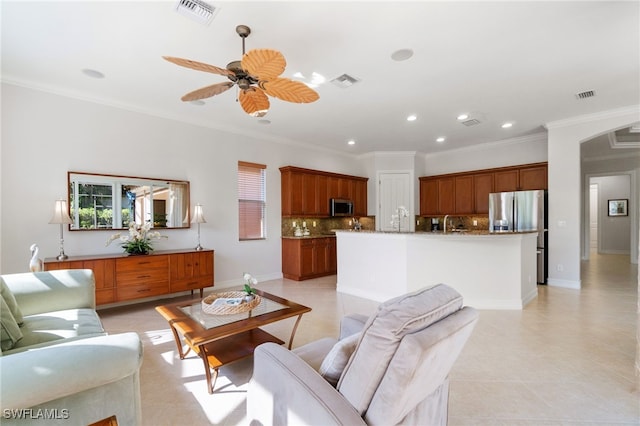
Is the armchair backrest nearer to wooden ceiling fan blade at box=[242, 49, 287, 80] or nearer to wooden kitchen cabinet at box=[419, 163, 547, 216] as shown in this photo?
wooden ceiling fan blade at box=[242, 49, 287, 80]

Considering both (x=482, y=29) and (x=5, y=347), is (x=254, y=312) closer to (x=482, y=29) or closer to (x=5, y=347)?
(x=5, y=347)

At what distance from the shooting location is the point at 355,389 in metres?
1.10

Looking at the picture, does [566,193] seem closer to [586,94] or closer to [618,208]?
[586,94]

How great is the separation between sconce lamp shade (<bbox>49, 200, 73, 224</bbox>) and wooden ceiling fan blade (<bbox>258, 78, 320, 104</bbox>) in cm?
301

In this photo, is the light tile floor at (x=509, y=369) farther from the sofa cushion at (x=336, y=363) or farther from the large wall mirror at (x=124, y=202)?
the large wall mirror at (x=124, y=202)

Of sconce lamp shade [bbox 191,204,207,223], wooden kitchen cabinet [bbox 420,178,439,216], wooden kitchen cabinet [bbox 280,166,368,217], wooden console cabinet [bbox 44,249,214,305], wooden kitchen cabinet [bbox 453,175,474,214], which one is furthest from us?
wooden kitchen cabinet [bbox 420,178,439,216]

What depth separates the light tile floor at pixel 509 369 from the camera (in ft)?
6.12

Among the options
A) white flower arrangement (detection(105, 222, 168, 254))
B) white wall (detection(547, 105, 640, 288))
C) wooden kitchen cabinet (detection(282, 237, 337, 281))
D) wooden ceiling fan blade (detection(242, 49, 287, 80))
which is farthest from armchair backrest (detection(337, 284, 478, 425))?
white wall (detection(547, 105, 640, 288))

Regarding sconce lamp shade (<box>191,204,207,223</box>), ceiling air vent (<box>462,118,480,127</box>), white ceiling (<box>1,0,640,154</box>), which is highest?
white ceiling (<box>1,0,640,154</box>)

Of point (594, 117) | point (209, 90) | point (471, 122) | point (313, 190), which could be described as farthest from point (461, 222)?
point (209, 90)

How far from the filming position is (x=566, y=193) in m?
5.03

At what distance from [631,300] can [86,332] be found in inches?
259

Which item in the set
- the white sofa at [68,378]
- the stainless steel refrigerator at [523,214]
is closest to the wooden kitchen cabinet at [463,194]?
the stainless steel refrigerator at [523,214]

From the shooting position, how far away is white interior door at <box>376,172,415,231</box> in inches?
286
